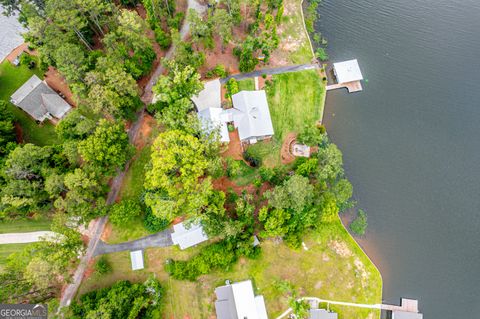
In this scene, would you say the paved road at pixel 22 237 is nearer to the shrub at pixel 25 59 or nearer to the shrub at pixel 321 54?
the shrub at pixel 25 59

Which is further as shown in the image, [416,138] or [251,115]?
[416,138]

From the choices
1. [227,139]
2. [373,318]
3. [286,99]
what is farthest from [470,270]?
[227,139]

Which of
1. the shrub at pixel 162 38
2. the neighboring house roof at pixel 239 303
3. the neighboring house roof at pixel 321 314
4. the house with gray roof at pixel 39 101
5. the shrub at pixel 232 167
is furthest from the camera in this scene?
the shrub at pixel 162 38

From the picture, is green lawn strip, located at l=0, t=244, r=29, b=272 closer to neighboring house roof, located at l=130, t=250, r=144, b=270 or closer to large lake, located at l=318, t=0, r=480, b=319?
neighboring house roof, located at l=130, t=250, r=144, b=270

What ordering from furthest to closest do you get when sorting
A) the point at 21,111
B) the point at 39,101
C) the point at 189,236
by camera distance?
the point at 21,111, the point at 39,101, the point at 189,236

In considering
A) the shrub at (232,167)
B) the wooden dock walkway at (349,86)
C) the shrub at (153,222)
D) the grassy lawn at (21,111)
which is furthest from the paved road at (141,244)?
the wooden dock walkway at (349,86)

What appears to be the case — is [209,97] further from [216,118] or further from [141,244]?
[141,244]

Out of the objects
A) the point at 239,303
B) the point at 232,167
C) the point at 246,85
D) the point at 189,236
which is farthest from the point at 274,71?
the point at 239,303

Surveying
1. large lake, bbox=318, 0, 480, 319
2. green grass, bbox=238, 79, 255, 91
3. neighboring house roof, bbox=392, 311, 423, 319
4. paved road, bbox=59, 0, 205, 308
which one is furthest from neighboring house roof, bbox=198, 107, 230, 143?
neighboring house roof, bbox=392, 311, 423, 319
